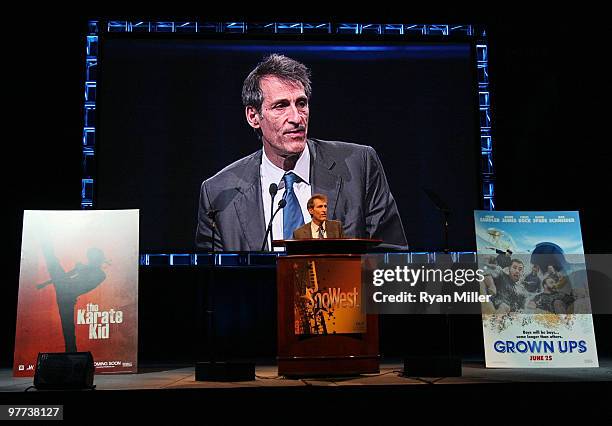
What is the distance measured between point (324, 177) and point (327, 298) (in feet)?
7.63

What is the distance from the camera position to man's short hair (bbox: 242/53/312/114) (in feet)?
23.0

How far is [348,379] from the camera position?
4676 millimetres

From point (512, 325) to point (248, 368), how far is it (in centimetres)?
221

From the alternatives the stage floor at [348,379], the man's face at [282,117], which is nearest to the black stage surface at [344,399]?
the stage floor at [348,379]

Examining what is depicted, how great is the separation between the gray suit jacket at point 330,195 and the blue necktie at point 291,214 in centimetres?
22

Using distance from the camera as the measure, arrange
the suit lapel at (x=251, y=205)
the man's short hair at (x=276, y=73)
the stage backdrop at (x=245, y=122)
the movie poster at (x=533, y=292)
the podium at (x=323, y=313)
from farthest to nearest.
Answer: the man's short hair at (x=276, y=73)
the stage backdrop at (x=245, y=122)
the suit lapel at (x=251, y=205)
the movie poster at (x=533, y=292)
the podium at (x=323, y=313)

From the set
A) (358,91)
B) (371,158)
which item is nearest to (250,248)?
(371,158)

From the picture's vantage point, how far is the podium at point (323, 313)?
481cm

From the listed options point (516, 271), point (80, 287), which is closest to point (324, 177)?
point (516, 271)

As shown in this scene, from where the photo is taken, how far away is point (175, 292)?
6.89 meters

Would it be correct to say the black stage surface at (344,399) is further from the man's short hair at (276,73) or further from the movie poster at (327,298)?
the man's short hair at (276,73)

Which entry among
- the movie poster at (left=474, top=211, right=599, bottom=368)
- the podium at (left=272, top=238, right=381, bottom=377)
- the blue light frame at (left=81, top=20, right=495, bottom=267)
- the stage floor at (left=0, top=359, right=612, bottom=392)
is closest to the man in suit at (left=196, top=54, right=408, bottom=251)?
the blue light frame at (left=81, top=20, right=495, bottom=267)

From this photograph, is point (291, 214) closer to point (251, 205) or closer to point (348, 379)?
point (251, 205)

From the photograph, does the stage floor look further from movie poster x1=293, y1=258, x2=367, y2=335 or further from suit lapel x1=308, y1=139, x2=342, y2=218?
suit lapel x1=308, y1=139, x2=342, y2=218
